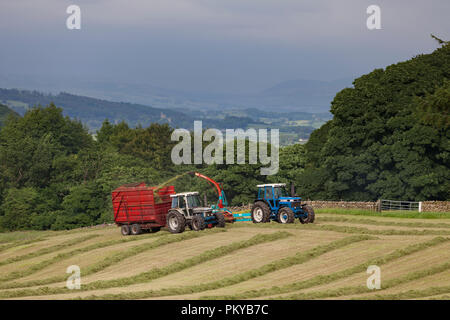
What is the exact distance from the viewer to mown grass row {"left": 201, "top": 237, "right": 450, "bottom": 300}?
2383 cm

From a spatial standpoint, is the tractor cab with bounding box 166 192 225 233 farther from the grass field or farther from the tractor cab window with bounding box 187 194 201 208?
the grass field

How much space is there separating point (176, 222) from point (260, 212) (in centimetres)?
566

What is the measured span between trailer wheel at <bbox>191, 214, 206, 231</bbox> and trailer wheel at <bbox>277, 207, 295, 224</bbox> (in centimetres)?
484

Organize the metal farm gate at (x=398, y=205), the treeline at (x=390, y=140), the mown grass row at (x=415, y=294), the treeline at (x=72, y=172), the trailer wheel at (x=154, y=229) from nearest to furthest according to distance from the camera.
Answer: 1. the mown grass row at (x=415, y=294)
2. the trailer wheel at (x=154, y=229)
3. the metal farm gate at (x=398, y=205)
4. the treeline at (x=390, y=140)
5. the treeline at (x=72, y=172)

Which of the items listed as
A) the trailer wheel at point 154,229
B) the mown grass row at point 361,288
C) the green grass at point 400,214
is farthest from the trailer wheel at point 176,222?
the green grass at point 400,214

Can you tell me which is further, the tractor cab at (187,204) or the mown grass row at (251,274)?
the tractor cab at (187,204)

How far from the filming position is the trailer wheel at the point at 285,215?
132 ft

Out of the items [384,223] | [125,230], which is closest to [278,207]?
[384,223]

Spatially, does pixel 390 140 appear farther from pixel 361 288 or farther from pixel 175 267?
pixel 361 288

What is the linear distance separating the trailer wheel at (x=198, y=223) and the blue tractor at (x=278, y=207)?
403 cm

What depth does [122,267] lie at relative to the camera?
1257 inches

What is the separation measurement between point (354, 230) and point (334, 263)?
935 centimetres

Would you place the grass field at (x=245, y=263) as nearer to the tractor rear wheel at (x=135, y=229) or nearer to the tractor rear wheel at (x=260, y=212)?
the tractor rear wheel at (x=135, y=229)
